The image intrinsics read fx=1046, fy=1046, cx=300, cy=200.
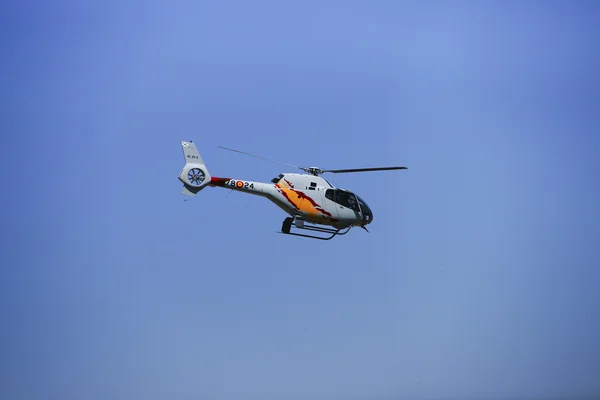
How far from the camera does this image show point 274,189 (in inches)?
1618

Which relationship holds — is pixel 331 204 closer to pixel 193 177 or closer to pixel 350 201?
pixel 350 201

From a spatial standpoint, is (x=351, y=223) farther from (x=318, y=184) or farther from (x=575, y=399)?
(x=575, y=399)

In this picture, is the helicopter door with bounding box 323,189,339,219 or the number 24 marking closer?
the number 24 marking

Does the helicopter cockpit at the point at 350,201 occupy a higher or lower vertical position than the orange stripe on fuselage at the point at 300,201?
higher

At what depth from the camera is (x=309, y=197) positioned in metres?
41.4

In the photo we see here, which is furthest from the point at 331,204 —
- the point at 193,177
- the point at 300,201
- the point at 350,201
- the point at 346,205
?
the point at 193,177

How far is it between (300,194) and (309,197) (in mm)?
387

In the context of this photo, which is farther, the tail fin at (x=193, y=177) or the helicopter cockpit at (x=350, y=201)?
the helicopter cockpit at (x=350, y=201)

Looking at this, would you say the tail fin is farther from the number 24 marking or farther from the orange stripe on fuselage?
the orange stripe on fuselage

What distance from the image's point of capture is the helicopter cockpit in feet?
137

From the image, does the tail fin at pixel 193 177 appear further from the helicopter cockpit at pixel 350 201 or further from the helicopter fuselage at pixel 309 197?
the helicopter cockpit at pixel 350 201

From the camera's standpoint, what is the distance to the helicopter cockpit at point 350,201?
41.8 metres

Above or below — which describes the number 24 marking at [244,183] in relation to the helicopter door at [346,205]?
below

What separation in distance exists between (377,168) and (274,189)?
4169 mm
